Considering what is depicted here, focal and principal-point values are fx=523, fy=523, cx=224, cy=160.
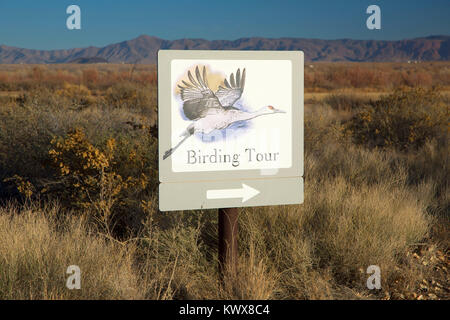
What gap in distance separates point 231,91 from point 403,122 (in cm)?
884

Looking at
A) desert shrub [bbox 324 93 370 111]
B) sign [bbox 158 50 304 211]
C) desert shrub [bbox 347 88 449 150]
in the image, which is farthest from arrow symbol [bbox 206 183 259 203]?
desert shrub [bbox 324 93 370 111]

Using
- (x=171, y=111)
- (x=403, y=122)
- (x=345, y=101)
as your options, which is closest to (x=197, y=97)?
(x=171, y=111)

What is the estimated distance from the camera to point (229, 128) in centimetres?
384

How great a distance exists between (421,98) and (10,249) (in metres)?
10.6

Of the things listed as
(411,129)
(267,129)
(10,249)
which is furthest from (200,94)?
(411,129)

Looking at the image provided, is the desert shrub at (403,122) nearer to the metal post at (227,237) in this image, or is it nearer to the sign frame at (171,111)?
the sign frame at (171,111)

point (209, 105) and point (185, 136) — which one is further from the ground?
point (209, 105)

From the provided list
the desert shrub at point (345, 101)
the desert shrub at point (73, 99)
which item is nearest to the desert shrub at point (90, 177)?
the desert shrub at point (73, 99)

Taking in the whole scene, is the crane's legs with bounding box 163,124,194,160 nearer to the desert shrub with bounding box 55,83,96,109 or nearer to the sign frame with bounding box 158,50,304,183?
the sign frame with bounding box 158,50,304,183

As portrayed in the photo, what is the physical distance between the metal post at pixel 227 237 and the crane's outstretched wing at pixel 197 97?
796mm

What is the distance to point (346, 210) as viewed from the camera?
5.35 metres

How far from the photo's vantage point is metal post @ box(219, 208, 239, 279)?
4031 mm

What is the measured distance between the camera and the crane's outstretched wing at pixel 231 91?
12.5 ft

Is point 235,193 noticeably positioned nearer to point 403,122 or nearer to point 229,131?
point 229,131
